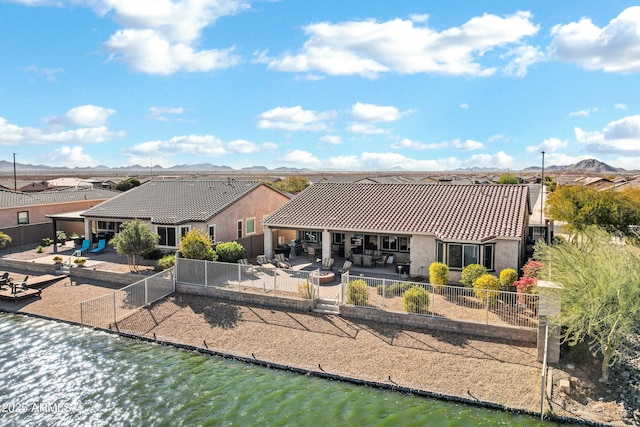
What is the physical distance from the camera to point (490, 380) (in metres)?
14.4

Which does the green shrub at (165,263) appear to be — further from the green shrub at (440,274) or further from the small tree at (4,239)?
the small tree at (4,239)

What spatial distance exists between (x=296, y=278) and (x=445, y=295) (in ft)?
23.9

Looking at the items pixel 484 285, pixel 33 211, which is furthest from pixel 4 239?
pixel 484 285

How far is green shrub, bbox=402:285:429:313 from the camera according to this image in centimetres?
1802

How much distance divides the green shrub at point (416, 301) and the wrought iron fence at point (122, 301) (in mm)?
11840

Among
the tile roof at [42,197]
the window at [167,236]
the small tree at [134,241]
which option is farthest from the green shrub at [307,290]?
the tile roof at [42,197]

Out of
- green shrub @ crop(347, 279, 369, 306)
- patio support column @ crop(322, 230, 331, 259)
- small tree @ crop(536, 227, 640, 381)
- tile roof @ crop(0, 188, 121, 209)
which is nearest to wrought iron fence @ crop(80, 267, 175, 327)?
patio support column @ crop(322, 230, 331, 259)

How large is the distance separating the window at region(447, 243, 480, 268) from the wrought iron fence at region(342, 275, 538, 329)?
96.7 inches

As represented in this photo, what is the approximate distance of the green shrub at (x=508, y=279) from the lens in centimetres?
1984

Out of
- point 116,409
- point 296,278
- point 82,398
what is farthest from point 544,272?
point 82,398

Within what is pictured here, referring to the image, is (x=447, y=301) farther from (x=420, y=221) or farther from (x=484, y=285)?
(x=420, y=221)

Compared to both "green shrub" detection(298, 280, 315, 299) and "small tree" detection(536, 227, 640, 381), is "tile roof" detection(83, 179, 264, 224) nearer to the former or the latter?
"green shrub" detection(298, 280, 315, 299)

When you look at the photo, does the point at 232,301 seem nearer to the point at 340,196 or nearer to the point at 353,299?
the point at 353,299

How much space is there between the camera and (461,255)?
22.4 metres
